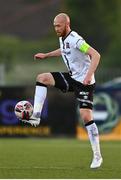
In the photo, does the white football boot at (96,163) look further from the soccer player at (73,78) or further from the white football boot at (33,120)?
the white football boot at (33,120)

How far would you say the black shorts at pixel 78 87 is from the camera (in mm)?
12648

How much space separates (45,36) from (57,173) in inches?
1798

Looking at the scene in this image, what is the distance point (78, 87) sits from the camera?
12.7 m

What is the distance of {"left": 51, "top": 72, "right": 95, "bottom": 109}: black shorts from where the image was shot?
1265 cm

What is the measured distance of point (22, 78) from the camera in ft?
130

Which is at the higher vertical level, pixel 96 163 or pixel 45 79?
pixel 45 79

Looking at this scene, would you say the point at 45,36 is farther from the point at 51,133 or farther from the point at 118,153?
the point at 118,153

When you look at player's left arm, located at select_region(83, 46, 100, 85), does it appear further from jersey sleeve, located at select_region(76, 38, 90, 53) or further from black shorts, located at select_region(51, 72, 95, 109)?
black shorts, located at select_region(51, 72, 95, 109)

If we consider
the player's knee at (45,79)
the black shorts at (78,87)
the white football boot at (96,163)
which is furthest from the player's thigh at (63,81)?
the white football boot at (96,163)

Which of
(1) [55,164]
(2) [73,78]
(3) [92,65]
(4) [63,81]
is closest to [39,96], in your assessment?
(4) [63,81]

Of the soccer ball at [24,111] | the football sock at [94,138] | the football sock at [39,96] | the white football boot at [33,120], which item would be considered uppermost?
the football sock at [39,96]

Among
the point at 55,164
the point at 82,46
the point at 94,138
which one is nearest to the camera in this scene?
the point at 82,46

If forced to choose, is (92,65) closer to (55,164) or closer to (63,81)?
(63,81)

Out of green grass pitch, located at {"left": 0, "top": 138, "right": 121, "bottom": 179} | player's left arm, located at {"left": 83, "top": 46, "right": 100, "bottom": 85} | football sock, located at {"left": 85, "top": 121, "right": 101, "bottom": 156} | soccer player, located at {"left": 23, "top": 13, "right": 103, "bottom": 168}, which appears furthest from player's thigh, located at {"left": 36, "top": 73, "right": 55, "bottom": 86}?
green grass pitch, located at {"left": 0, "top": 138, "right": 121, "bottom": 179}
